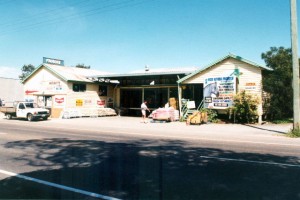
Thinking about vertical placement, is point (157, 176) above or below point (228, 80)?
below

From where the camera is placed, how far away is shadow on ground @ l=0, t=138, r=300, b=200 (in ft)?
18.9

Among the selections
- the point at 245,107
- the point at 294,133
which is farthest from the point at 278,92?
the point at 294,133

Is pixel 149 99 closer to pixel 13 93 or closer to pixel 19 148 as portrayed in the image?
pixel 19 148

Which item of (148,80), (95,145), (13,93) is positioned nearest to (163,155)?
(95,145)

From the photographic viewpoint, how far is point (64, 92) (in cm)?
3147

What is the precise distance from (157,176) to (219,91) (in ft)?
60.9

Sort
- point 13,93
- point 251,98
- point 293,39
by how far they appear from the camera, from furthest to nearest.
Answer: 1. point 13,93
2. point 251,98
3. point 293,39

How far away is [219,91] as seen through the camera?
24609 mm

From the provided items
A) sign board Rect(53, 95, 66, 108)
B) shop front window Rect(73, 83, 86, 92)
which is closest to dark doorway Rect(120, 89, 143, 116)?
shop front window Rect(73, 83, 86, 92)

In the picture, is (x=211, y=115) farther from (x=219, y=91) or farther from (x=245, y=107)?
(x=245, y=107)

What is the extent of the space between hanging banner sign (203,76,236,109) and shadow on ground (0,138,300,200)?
14170 mm

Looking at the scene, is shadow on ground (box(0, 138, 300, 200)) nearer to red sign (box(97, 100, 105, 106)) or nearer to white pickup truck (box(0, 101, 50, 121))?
white pickup truck (box(0, 101, 50, 121))

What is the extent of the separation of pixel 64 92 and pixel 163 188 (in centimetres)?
2707

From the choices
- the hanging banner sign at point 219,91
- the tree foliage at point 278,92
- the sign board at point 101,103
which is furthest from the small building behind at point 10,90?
the tree foliage at point 278,92
